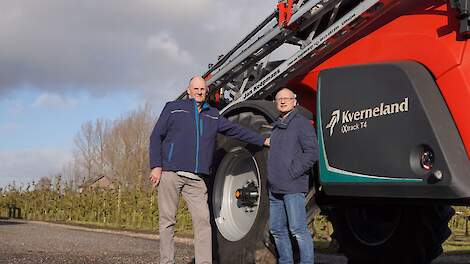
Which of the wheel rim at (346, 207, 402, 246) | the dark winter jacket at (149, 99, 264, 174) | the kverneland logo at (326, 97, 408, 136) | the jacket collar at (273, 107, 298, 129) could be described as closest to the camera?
the kverneland logo at (326, 97, 408, 136)

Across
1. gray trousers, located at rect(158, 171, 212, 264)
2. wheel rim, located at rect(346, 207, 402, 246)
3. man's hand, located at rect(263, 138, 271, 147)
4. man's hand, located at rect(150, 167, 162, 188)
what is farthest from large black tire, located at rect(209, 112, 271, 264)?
wheel rim, located at rect(346, 207, 402, 246)

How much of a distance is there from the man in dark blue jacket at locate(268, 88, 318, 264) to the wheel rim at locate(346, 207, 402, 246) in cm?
105

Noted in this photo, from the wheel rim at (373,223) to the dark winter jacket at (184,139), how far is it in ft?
4.44

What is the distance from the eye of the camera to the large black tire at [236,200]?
491 centimetres

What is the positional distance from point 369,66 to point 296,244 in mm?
1725

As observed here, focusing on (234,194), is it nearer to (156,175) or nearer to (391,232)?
(156,175)

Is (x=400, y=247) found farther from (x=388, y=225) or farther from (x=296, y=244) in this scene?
(x=296, y=244)

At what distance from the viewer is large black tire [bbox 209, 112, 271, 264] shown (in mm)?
4906

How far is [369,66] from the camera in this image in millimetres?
3990

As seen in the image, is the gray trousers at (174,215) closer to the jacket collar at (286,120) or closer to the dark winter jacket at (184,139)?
the dark winter jacket at (184,139)

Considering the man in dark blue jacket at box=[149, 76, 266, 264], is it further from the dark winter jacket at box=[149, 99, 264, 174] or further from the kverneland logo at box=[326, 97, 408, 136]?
the kverneland logo at box=[326, 97, 408, 136]

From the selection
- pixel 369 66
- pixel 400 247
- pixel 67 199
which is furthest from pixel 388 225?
pixel 67 199

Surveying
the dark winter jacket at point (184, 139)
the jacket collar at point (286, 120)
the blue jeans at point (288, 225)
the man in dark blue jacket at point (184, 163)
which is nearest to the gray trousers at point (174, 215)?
the man in dark blue jacket at point (184, 163)

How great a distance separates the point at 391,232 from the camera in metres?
5.16
